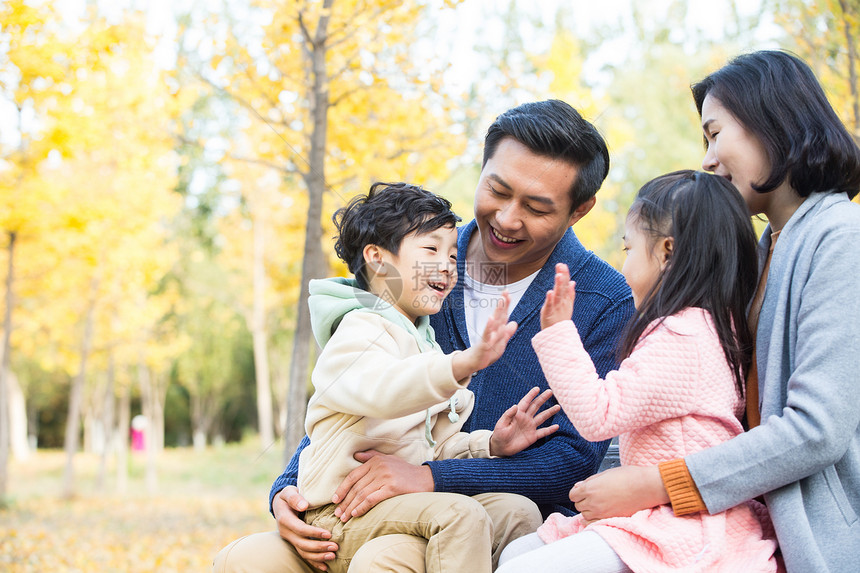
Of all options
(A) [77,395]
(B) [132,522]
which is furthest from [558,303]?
(A) [77,395]

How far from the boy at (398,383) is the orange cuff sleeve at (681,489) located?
1.25 feet

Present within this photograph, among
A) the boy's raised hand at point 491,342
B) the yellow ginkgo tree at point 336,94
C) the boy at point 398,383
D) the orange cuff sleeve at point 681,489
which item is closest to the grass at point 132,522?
the boy at point 398,383

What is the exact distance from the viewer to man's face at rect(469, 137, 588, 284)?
1.84m

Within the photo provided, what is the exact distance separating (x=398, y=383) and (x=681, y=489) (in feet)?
1.79

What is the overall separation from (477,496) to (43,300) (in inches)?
412

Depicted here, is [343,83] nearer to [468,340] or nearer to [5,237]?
[468,340]

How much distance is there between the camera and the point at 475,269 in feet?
6.87

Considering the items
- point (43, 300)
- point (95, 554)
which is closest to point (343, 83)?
point (95, 554)

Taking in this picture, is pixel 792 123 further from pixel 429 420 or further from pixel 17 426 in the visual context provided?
pixel 17 426

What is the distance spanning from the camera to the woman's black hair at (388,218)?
1676 mm

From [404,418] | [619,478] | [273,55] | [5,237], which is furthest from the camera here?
[5,237]

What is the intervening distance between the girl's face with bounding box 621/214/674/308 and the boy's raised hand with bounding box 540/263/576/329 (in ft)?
0.49

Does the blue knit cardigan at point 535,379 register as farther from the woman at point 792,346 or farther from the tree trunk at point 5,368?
the tree trunk at point 5,368

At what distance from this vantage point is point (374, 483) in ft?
4.94
